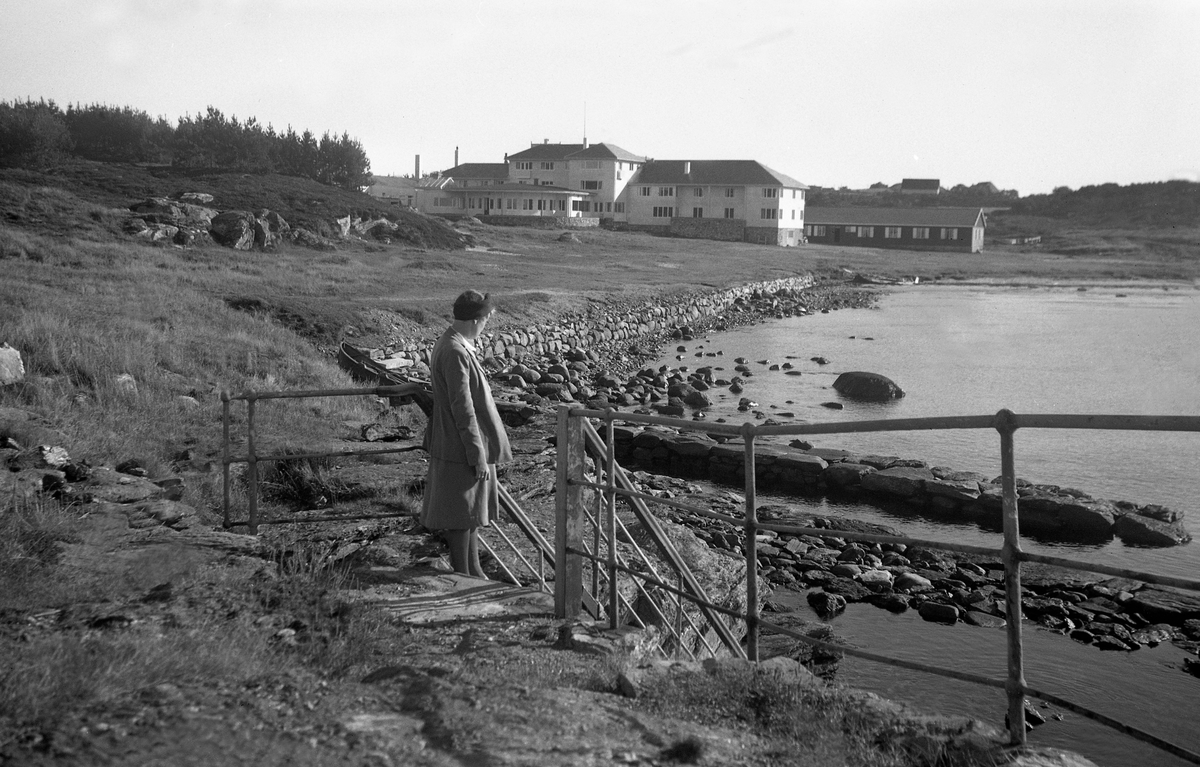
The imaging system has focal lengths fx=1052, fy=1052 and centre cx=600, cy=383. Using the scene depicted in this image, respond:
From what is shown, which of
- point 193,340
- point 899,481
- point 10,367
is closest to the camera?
point 10,367

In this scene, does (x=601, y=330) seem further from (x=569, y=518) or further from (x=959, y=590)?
(x=569, y=518)

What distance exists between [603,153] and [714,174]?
932cm

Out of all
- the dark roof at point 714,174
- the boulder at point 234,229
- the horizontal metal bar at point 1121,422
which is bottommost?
the horizontal metal bar at point 1121,422

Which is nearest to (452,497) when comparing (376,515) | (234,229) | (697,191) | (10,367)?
(376,515)

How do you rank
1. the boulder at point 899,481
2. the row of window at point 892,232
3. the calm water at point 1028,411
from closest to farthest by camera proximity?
1. the calm water at point 1028,411
2. the boulder at point 899,481
3. the row of window at point 892,232

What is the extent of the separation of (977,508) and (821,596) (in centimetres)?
534

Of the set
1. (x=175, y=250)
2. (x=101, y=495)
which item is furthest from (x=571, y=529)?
(x=175, y=250)

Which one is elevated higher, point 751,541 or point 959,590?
point 751,541

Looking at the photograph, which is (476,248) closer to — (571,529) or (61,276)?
(61,276)

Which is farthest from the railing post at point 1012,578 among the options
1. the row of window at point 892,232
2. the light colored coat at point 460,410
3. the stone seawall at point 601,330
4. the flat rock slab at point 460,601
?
the row of window at point 892,232

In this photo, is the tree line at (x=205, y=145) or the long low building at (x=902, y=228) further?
the long low building at (x=902, y=228)

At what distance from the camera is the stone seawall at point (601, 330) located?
2150 centimetres

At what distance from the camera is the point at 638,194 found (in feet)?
288

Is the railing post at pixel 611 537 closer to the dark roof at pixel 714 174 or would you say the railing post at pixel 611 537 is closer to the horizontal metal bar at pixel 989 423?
the horizontal metal bar at pixel 989 423
